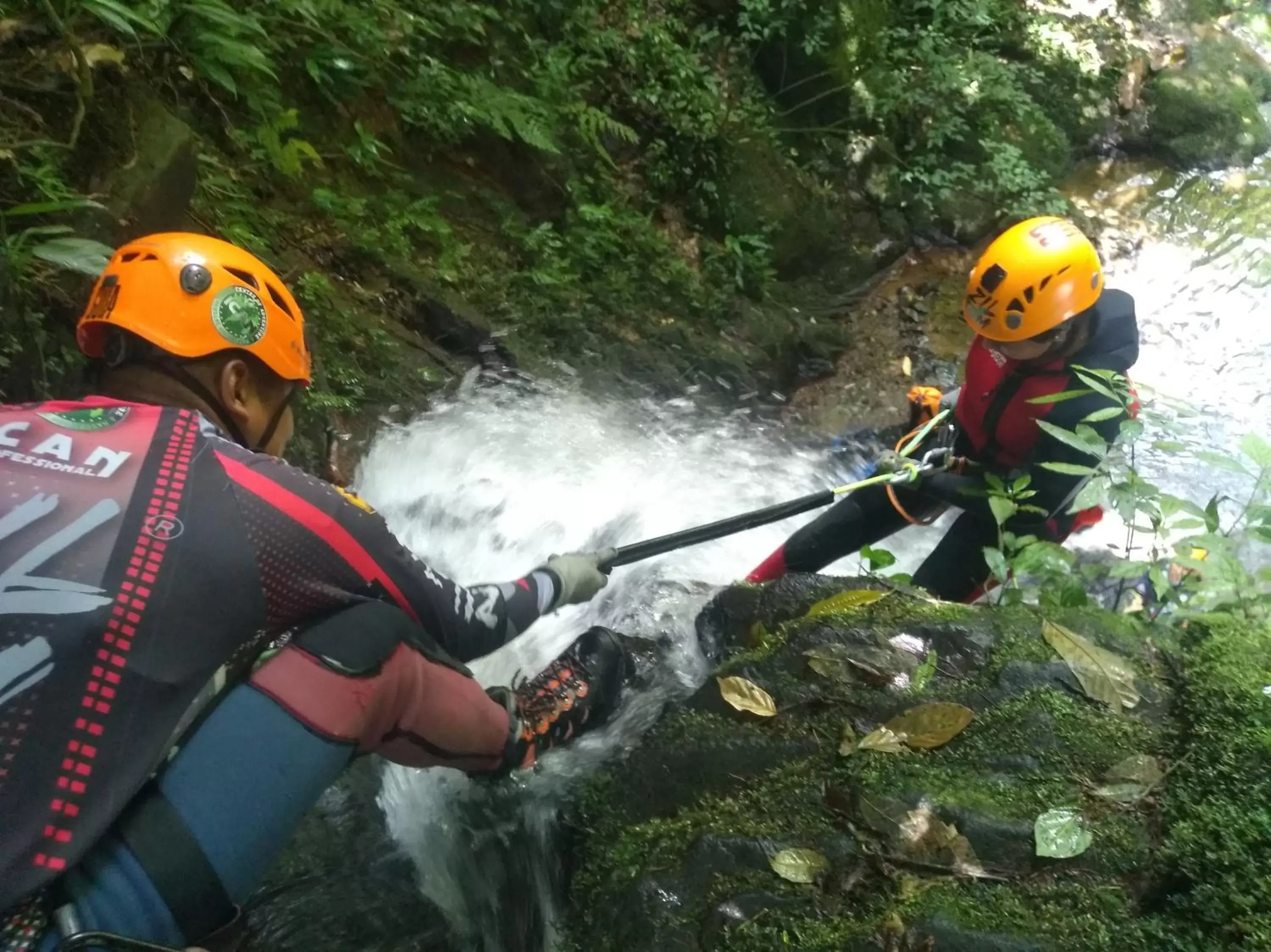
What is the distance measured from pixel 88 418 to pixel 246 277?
2.15ft

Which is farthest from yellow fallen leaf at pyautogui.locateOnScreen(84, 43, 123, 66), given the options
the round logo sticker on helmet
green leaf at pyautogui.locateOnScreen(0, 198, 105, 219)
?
the round logo sticker on helmet

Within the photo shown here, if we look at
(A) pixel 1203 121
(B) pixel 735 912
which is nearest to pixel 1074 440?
(B) pixel 735 912

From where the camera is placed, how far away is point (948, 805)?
1753 mm

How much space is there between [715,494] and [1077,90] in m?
6.55

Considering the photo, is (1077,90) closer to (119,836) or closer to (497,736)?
(497,736)

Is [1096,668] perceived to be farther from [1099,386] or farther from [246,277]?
[246,277]

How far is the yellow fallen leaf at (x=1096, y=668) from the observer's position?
1931mm

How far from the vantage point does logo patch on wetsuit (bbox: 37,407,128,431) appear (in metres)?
1.64

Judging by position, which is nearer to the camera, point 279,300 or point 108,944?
point 108,944

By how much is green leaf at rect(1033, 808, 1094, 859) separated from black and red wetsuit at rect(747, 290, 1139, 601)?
66.6 inches

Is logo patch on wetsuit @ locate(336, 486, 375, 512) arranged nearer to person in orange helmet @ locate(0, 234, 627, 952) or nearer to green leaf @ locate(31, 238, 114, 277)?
person in orange helmet @ locate(0, 234, 627, 952)

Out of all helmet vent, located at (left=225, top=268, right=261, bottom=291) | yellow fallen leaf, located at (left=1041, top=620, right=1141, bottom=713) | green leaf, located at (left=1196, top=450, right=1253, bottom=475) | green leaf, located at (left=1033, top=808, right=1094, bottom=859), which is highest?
helmet vent, located at (left=225, top=268, right=261, bottom=291)

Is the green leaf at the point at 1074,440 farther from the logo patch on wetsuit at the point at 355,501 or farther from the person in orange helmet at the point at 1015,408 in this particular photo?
the logo patch on wetsuit at the point at 355,501

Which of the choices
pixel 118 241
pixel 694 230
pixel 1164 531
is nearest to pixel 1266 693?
pixel 1164 531
